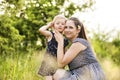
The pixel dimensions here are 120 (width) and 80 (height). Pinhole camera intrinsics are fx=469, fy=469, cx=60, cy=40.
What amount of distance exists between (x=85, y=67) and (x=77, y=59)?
14 centimetres

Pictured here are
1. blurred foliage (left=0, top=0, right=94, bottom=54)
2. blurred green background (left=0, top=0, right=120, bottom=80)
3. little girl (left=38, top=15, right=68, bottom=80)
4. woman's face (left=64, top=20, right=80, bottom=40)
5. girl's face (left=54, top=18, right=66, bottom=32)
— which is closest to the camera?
woman's face (left=64, top=20, right=80, bottom=40)

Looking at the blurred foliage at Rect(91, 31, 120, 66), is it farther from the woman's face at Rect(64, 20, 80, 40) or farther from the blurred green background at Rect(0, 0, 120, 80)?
the woman's face at Rect(64, 20, 80, 40)

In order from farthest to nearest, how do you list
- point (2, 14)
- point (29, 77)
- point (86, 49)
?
point (2, 14), point (29, 77), point (86, 49)

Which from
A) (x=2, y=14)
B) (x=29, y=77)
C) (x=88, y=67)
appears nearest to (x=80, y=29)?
(x=88, y=67)

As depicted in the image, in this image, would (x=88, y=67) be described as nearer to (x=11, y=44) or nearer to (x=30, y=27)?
(x=11, y=44)

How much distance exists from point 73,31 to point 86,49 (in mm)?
281

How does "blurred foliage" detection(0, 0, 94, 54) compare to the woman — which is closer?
the woman

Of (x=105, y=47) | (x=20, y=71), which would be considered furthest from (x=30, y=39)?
(x=20, y=71)

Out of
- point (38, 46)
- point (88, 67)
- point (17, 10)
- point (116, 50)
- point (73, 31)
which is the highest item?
point (73, 31)

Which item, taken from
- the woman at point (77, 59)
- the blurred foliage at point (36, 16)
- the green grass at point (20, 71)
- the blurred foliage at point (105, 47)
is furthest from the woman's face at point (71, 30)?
the blurred foliage at point (105, 47)

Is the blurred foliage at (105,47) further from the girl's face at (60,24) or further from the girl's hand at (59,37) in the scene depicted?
the girl's hand at (59,37)

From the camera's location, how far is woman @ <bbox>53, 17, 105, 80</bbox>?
5.45m

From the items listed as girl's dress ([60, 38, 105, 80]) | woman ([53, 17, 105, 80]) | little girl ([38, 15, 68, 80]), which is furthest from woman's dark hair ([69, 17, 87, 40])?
little girl ([38, 15, 68, 80])

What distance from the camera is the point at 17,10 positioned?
1252 centimetres
